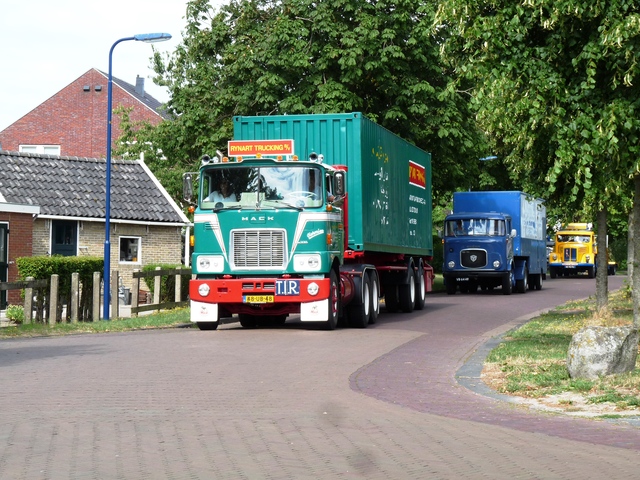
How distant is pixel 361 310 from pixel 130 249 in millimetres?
17545

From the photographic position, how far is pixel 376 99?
118ft

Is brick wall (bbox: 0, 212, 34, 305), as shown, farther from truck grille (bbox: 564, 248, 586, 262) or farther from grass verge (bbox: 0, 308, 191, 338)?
truck grille (bbox: 564, 248, 586, 262)

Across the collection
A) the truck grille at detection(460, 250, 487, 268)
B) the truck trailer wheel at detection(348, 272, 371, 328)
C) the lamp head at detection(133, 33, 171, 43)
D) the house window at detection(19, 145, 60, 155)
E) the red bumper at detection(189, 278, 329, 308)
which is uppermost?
the house window at detection(19, 145, 60, 155)

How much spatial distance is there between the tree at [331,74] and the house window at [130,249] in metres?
3.79

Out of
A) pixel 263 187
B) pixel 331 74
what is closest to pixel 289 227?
pixel 263 187

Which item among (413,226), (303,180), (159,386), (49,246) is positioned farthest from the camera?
(49,246)

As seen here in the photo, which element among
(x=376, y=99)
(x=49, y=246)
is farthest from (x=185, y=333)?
(x=376, y=99)

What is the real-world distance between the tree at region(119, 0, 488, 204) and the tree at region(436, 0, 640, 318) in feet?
58.7

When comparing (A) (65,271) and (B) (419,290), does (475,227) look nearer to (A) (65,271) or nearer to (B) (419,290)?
(B) (419,290)

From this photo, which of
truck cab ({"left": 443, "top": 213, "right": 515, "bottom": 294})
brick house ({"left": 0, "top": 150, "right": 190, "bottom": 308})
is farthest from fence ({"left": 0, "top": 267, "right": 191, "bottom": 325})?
truck cab ({"left": 443, "top": 213, "right": 515, "bottom": 294})

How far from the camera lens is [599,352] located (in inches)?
471

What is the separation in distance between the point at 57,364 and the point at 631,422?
7.90 meters

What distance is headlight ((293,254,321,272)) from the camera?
19688mm

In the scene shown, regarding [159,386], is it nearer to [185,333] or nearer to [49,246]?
[185,333]
